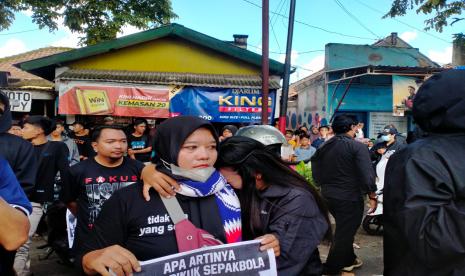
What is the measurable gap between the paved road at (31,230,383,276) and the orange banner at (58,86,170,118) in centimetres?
460

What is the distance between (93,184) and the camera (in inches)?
160

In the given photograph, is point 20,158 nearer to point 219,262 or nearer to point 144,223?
point 144,223

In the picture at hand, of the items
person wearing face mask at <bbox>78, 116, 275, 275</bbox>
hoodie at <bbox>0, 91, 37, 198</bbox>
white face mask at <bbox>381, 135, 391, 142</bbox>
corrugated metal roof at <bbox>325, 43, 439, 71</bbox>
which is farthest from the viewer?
corrugated metal roof at <bbox>325, 43, 439, 71</bbox>

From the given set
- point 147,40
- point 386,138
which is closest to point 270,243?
point 386,138

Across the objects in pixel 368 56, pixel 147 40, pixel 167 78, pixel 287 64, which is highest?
pixel 368 56

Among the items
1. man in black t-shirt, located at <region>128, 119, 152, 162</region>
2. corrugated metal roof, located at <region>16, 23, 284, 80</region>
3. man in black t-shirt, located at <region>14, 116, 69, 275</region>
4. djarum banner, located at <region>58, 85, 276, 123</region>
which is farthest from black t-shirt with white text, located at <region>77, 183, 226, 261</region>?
corrugated metal roof, located at <region>16, 23, 284, 80</region>

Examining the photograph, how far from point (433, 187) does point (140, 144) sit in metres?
7.72

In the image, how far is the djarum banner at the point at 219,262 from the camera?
1757 millimetres

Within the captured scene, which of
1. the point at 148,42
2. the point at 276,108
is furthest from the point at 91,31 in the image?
the point at 276,108

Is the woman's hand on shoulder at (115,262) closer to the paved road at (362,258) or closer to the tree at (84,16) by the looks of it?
the paved road at (362,258)

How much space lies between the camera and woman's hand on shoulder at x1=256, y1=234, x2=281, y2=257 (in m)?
1.93

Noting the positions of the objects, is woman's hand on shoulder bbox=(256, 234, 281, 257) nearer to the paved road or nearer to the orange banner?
the paved road

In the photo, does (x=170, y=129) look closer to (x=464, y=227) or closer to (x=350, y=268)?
(x=464, y=227)

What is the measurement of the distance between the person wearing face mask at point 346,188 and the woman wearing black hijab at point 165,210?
341cm
